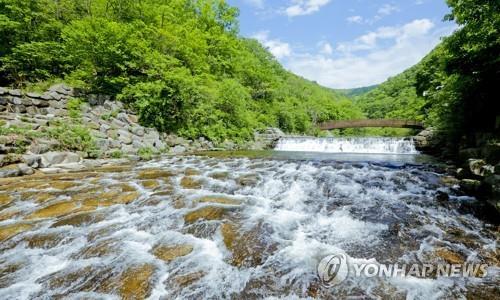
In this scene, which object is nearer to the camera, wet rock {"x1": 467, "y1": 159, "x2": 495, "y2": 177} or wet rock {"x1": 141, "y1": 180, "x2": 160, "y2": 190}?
wet rock {"x1": 467, "y1": 159, "x2": 495, "y2": 177}

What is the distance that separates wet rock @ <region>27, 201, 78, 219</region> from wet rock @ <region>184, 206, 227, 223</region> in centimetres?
225

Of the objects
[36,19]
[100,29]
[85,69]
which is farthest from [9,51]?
[100,29]

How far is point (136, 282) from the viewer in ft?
8.54

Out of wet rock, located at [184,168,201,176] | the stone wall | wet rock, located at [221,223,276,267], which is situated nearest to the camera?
wet rock, located at [221,223,276,267]

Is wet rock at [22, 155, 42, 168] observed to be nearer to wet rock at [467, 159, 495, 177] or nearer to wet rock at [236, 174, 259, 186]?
wet rock at [236, 174, 259, 186]

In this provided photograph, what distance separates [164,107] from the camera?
560 inches

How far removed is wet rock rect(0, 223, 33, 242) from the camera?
3577 millimetres

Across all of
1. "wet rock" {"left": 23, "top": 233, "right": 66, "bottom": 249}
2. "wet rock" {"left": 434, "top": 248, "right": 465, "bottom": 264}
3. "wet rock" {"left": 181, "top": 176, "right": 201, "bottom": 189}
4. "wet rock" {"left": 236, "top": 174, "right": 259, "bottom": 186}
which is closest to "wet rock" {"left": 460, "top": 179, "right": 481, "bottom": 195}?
"wet rock" {"left": 434, "top": 248, "right": 465, "bottom": 264}

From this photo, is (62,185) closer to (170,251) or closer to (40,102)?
(170,251)

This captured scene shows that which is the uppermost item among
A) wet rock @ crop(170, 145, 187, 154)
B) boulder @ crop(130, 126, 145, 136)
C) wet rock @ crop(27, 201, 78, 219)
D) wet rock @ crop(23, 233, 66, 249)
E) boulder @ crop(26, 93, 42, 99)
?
boulder @ crop(26, 93, 42, 99)

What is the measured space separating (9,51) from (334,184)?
21495 millimetres

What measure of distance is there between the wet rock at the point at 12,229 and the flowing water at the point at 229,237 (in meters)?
0.03

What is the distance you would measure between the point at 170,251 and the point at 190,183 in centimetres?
317

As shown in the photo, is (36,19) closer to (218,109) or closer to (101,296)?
(218,109)
